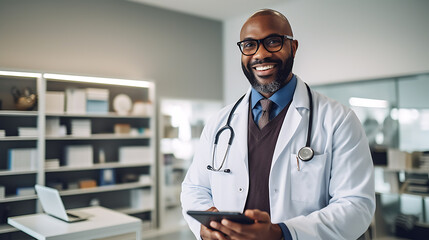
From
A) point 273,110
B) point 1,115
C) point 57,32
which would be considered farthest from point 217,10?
point 273,110

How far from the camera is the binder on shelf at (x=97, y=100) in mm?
4496

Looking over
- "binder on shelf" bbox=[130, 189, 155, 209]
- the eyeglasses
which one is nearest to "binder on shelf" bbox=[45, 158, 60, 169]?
"binder on shelf" bbox=[130, 189, 155, 209]

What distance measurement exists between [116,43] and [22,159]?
207cm

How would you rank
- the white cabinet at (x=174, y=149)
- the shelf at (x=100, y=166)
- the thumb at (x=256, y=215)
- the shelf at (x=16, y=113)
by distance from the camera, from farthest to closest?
1. the white cabinet at (x=174, y=149)
2. the shelf at (x=100, y=166)
3. the shelf at (x=16, y=113)
4. the thumb at (x=256, y=215)

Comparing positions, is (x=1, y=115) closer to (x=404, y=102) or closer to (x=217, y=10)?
(x=217, y=10)

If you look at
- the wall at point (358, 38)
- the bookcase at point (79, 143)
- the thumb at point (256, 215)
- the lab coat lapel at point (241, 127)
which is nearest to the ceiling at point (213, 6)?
the wall at point (358, 38)

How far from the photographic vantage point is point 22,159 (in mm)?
3992

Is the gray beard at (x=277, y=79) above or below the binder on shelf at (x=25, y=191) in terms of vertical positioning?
above

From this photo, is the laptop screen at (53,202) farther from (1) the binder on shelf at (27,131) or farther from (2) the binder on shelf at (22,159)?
(1) the binder on shelf at (27,131)

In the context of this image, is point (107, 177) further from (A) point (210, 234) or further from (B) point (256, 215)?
(B) point (256, 215)

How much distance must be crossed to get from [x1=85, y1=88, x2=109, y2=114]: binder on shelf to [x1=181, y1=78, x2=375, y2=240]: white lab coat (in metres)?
3.36

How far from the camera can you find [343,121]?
1245 millimetres

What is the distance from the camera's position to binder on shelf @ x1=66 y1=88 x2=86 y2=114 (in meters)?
4.34

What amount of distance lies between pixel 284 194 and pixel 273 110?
1.18ft
